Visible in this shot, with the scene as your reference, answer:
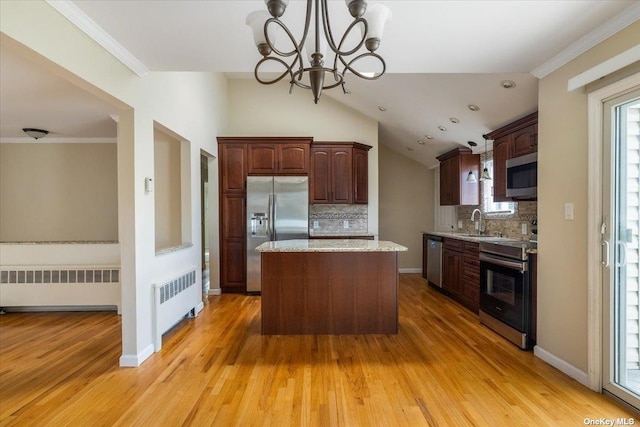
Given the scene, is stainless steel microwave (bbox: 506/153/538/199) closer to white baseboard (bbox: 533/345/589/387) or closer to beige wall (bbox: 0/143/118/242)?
white baseboard (bbox: 533/345/589/387)

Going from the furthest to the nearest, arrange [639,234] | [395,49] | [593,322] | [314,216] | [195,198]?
[314,216] < [195,198] < [395,49] < [593,322] < [639,234]

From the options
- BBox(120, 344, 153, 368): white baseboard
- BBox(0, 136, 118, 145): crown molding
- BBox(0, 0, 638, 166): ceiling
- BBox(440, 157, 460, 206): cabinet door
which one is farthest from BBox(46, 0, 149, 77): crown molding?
BBox(440, 157, 460, 206): cabinet door

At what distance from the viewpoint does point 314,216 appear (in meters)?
5.88

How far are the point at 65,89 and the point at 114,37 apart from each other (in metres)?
1.04

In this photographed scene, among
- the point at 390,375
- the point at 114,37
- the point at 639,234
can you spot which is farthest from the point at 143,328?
the point at 639,234

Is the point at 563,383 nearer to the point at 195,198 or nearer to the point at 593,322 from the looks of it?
the point at 593,322

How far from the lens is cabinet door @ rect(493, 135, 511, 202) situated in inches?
150

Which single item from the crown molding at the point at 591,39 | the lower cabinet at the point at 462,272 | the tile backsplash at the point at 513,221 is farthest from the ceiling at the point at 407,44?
the lower cabinet at the point at 462,272

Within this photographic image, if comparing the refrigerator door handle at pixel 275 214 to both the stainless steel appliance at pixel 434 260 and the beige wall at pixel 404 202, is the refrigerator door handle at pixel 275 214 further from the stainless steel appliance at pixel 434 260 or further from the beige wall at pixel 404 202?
the beige wall at pixel 404 202

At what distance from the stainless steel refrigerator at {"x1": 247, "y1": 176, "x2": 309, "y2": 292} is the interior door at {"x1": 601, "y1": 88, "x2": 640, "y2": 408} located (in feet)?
11.6

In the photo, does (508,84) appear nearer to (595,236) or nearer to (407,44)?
(407,44)

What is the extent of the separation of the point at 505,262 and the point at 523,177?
954 mm

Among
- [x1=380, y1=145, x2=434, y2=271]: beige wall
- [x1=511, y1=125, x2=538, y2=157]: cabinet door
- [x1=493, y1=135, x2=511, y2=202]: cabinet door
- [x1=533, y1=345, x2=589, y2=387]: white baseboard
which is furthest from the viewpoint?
[x1=380, y1=145, x2=434, y2=271]: beige wall

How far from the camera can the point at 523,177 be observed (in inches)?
137
